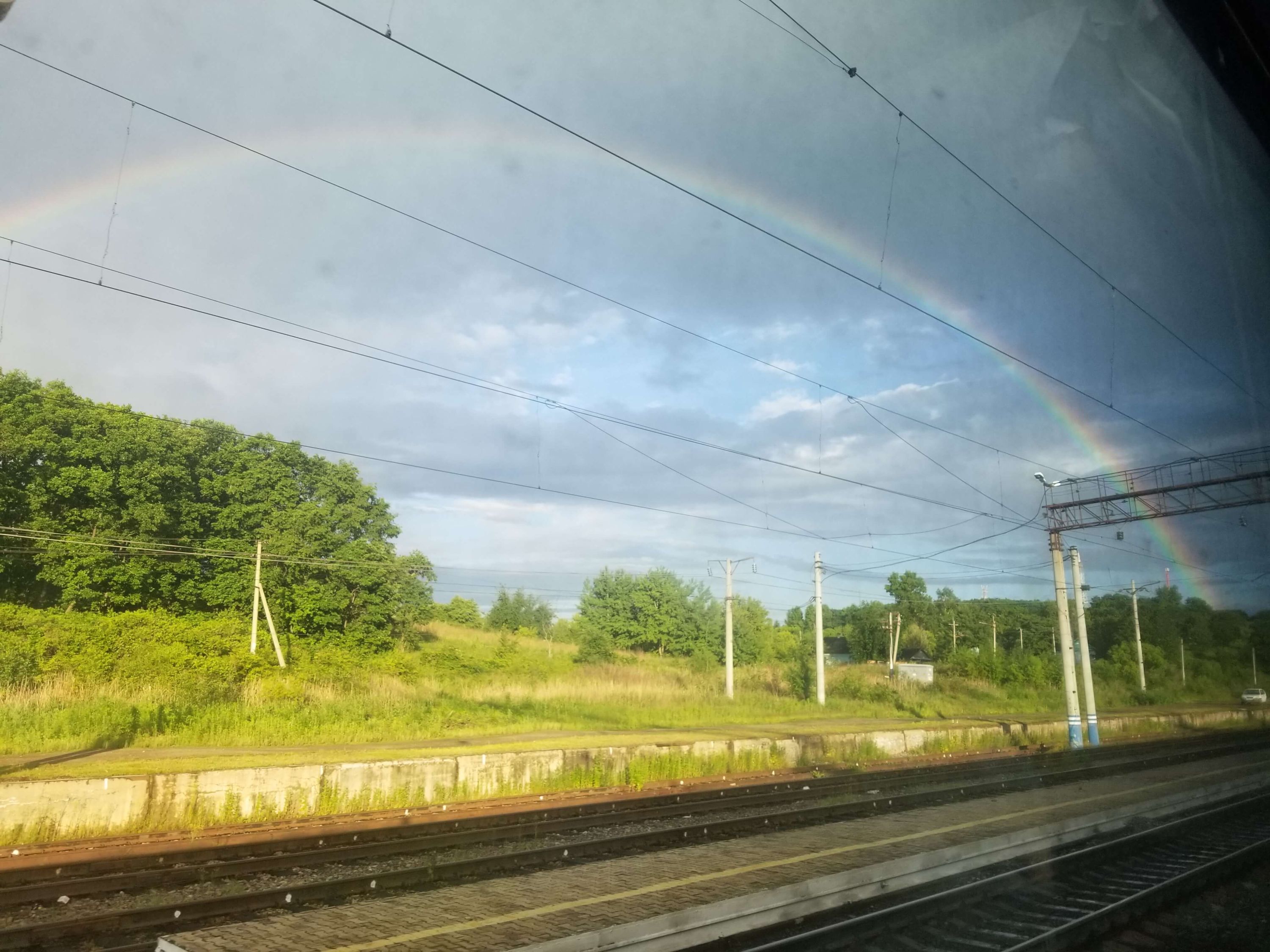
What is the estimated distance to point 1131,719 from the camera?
3338cm

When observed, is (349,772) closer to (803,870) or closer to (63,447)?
(803,870)

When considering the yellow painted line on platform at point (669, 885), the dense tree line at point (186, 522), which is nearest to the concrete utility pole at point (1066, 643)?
the yellow painted line on platform at point (669, 885)

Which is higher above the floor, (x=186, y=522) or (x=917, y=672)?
(x=186, y=522)

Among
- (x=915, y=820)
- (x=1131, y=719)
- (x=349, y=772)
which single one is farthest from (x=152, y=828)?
(x=1131, y=719)

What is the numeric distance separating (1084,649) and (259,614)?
3614 centimetres

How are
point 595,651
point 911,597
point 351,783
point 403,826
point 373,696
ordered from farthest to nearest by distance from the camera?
point 911,597
point 595,651
point 373,696
point 351,783
point 403,826

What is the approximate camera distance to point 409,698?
81.5 ft

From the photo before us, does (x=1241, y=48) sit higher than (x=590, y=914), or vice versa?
(x=1241, y=48)

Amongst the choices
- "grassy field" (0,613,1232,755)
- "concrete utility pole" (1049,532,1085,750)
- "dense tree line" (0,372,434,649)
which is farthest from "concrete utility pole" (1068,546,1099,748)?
"dense tree line" (0,372,434,649)

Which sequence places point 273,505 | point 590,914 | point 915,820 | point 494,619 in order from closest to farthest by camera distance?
1. point 590,914
2. point 915,820
3. point 273,505
4. point 494,619

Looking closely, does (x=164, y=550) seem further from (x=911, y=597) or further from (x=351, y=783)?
(x=911, y=597)

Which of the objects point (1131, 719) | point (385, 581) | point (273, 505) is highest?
point (273, 505)

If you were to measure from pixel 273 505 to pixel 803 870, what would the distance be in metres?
38.4

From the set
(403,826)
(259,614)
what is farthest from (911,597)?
(403,826)
